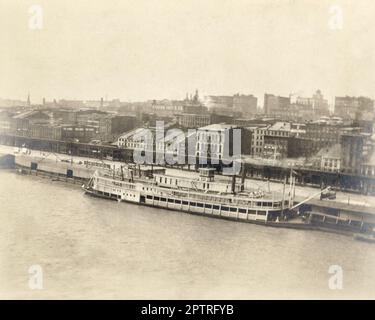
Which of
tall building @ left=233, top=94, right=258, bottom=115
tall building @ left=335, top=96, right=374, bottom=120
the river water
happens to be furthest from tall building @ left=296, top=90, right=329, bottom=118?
the river water

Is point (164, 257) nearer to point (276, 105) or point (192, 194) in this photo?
point (192, 194)

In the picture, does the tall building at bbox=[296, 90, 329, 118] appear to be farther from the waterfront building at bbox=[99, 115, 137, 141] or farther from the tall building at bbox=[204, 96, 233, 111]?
the waterfront building at bbox=[99, 115, 137, 141]

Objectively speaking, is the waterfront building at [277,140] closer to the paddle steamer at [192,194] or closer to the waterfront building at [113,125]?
the paddle steamer at [192,194]

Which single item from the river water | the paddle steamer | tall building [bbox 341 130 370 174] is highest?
tall building [bbox 341 130 370 174]

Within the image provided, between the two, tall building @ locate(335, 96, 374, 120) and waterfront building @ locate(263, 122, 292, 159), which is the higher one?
tall building @ locate(335, 96, 374, 120)

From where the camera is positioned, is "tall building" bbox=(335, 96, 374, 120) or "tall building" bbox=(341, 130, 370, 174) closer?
"tall building" bbox=(335, 96, 374, 120)

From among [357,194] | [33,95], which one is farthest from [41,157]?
[357,194]

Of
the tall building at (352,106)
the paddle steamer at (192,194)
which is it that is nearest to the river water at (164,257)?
the paddle steamer at (192,194)
